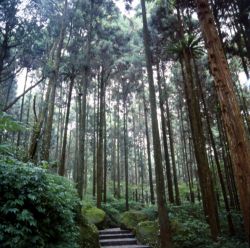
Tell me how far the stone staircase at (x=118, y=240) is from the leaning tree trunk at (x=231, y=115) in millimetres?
6818

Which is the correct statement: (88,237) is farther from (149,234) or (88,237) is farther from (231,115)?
(231,115)

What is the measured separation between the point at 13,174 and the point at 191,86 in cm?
861

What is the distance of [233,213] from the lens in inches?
558

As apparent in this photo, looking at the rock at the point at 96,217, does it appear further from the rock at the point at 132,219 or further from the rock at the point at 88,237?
the rock at the point at 88,237

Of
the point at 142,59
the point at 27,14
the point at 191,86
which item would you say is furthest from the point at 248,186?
the point at 142,59

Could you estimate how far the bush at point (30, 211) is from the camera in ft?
14.2

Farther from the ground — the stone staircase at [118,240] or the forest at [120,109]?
the forest at [120,109]

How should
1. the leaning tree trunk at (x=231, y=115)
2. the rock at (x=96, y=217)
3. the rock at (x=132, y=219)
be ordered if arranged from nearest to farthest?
the leaning tree trunk at (x=231, y=115) < the rock at (x=132, y=219) < the rock at (x=96, y=217)

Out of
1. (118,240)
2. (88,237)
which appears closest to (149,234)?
(118,240)

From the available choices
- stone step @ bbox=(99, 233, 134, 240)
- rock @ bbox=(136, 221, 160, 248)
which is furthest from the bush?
stone step @ bbox=(99, 233, 134, 240)

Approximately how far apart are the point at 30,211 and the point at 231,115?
413 cm

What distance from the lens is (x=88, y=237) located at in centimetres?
858

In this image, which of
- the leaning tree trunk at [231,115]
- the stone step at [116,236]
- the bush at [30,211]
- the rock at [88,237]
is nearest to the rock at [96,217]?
the stone step at [116,236]

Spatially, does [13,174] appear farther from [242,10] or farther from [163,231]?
[242,10]
